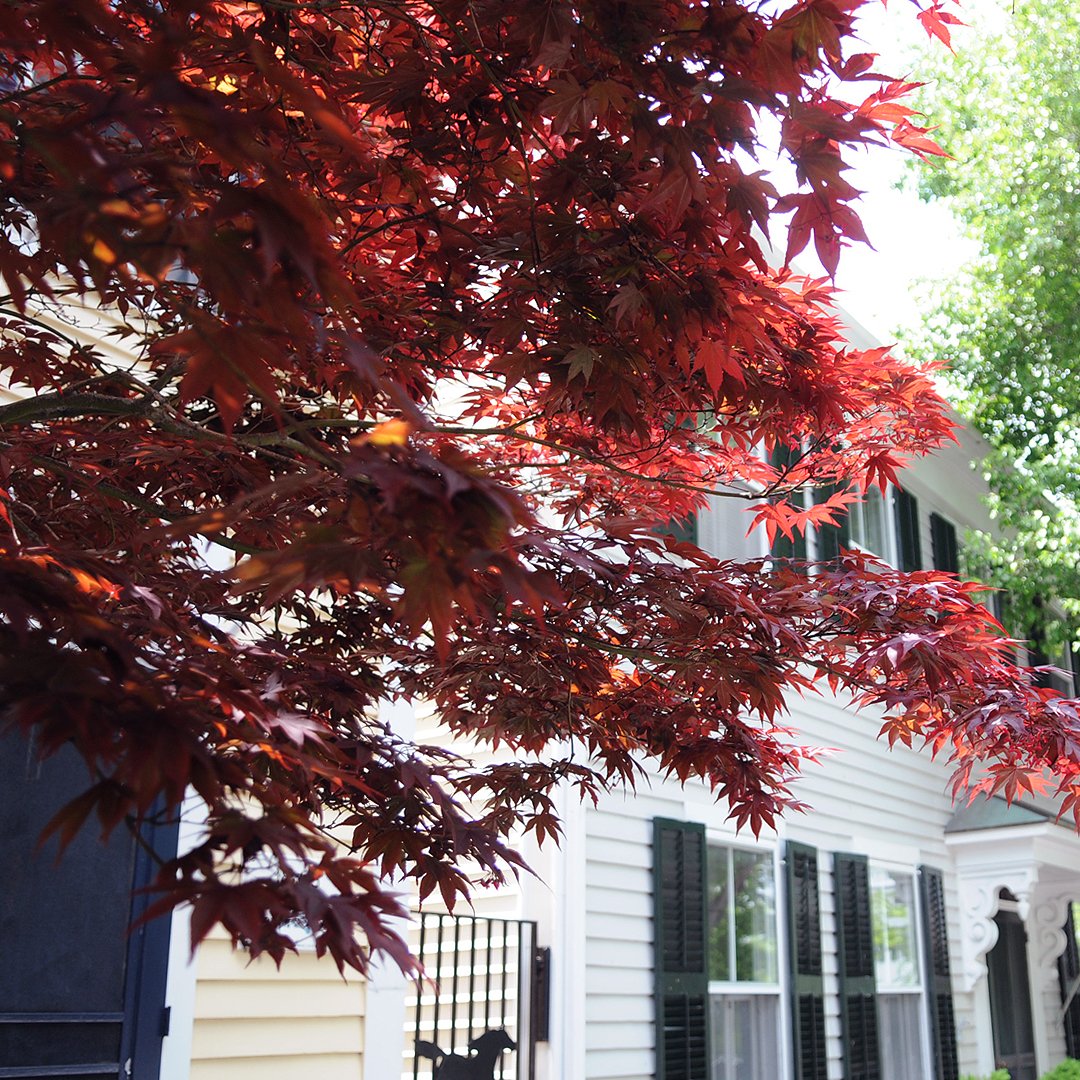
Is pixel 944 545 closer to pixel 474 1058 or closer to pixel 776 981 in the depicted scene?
pixel 776 981

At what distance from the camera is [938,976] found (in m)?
10.5

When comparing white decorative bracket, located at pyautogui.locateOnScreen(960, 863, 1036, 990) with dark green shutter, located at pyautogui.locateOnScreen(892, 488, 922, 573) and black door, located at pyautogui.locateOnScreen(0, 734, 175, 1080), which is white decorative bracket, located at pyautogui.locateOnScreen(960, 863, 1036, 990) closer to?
dark green shutter, located at pyautogui.locateOnScreen(892, 488, 922, 573)

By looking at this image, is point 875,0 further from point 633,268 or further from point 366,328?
point 366,328

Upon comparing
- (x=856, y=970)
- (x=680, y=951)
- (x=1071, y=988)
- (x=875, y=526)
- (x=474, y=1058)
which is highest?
(x=875, y=526)

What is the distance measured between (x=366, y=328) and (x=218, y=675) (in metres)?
1.21

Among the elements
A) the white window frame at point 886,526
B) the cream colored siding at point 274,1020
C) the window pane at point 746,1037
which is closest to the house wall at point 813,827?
the white window frame at point 886,526

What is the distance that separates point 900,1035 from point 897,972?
0.51m

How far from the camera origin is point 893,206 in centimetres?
1586

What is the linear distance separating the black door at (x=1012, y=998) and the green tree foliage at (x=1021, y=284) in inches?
149

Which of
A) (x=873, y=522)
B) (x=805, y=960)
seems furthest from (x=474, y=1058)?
(x=873, y=522)

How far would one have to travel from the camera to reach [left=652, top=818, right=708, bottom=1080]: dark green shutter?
22.4 ft

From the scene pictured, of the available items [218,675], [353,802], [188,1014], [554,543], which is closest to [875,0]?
[554,543]

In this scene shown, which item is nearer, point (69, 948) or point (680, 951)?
point (69, 948)

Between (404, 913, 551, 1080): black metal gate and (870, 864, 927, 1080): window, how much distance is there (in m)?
4.19
